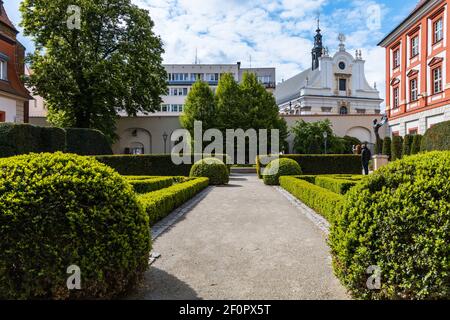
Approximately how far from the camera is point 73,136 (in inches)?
834

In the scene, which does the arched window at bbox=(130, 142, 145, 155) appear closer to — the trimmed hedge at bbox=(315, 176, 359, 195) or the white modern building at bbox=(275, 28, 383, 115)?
the trimmed hedge at bbox=(315, 176, 359, 195)

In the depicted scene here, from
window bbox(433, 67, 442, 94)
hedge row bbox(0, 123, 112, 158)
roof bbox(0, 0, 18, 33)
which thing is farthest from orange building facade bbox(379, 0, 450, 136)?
roof bbox(0, 0, 18, 33)

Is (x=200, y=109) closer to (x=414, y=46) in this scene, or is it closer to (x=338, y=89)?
(x=414, y=46)

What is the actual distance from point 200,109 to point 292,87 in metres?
38.5

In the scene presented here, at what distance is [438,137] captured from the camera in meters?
19.0

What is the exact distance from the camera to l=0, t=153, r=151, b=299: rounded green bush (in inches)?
113

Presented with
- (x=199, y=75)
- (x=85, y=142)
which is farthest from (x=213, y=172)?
(x=199, y=75)

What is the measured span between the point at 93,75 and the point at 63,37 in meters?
3.87

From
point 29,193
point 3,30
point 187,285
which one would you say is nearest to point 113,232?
point 29,193

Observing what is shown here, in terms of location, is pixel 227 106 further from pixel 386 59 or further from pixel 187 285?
pixel 187 285

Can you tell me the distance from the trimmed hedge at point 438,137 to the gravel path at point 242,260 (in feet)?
48.0

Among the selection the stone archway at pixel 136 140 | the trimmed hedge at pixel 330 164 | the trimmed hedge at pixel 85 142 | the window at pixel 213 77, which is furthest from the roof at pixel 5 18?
the window at pixel 213 77

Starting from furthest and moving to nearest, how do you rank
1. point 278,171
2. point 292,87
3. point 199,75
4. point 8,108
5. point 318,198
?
point 292,87 → point 199,75 → point 8,108 → point 278,171 → point 318,198

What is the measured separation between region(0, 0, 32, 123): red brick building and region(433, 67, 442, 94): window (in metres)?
29.9
